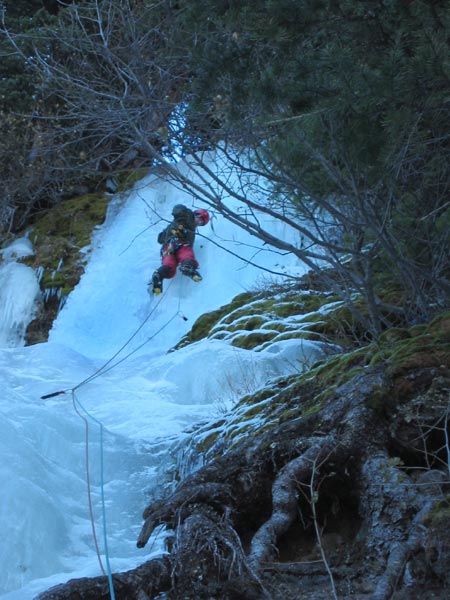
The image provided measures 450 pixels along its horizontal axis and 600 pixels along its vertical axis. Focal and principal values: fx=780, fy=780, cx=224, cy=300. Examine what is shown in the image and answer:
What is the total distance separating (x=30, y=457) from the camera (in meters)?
5.76

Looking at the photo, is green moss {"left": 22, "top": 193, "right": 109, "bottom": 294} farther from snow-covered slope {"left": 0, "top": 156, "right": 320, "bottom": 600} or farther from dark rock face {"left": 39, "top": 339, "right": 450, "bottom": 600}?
dark rock face {"left": 39, "top": 339, "right": 450, "bottom": 600}

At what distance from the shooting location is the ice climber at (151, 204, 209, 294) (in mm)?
11867

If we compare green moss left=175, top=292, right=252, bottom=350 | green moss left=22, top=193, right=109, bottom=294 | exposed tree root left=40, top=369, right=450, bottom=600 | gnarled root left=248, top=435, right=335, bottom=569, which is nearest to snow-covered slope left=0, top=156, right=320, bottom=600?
green moss left=22, top=193, right=109, bottom=294

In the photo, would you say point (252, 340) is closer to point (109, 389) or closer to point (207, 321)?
point (109, 389)

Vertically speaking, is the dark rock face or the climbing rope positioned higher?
the climbing rope

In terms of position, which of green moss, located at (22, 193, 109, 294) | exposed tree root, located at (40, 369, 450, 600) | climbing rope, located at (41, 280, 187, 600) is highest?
green moss, located at (22, 193, 109, 294)

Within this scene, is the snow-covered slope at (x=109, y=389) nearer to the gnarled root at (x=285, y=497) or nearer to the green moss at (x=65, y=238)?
the green moss at (x=65, y=238)

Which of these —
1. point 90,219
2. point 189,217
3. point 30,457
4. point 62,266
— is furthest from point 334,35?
point 90,219

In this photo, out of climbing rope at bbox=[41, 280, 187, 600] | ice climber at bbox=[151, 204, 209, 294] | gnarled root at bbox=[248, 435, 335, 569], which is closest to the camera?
gnarled root at bbox=[248, 435, 335, 569]

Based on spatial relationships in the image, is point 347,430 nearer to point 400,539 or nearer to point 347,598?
point 400,539

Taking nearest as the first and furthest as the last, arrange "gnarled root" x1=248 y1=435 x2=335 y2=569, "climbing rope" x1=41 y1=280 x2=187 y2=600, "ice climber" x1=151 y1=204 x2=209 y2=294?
1. "gnarled root" x1=248 y1=435 x2=335 y2=569
2. "climbing rope" x1=41 y1=280 x2=187 y2=600
3. "ice climber" x1=151 y1=204 x2=209 y2=294

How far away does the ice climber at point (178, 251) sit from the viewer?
11.9 meters

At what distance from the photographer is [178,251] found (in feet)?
40.0

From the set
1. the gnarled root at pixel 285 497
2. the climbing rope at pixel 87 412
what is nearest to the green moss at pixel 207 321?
the climbing rope at pixel 87 412
